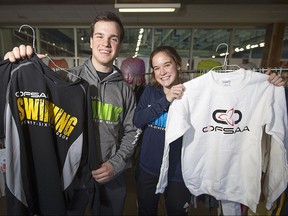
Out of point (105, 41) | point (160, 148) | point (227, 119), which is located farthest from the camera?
point (160, 148)

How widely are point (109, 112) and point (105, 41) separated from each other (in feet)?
1.48

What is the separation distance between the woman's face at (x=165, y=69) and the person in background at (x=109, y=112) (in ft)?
0.84

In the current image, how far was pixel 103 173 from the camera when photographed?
116cm

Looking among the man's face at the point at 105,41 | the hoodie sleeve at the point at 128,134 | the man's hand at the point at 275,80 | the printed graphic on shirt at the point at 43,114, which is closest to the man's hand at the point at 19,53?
the printed graphic on shirt at the point at 43,114

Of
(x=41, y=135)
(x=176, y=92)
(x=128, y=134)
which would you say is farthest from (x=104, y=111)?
(x=176, y=92)

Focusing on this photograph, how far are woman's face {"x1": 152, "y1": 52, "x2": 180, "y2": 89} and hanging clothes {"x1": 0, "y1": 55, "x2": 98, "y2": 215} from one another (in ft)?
1.81

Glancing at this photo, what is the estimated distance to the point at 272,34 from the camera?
593cm

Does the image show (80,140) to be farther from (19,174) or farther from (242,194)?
(242,194)

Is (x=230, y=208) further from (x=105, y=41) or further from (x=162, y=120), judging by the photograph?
(x=105, y=41)

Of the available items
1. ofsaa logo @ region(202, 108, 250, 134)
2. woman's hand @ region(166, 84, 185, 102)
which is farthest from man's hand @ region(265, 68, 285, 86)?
woman's hand @ region(166, 84, 185, 102)

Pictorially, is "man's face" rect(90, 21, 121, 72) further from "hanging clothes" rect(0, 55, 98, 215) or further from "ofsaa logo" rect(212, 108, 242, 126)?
"ofsaa logo" rect(212, 108, 242, 126)

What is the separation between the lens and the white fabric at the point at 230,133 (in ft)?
3.95

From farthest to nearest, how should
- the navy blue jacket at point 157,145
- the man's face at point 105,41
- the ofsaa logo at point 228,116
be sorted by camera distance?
the navy blue jacket at point 157,145 → the ofsaa logo at point 228,116 → the man's face at point 105,41

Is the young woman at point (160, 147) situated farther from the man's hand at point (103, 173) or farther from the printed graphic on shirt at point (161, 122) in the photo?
the man's hand at point (103, 173)
